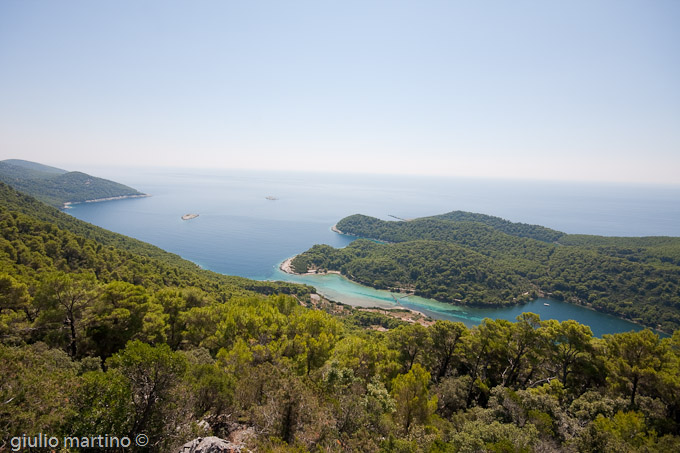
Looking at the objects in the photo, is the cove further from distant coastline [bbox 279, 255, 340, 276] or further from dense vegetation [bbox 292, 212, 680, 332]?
distant coastline [bbox 279, 255, 340, 276]

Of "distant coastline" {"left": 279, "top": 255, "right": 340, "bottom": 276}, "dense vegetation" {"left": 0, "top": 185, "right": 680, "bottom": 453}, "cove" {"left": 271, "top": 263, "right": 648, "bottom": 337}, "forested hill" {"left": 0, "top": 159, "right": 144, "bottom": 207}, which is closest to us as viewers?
"dense vegetation" {"left": 0, "top": 185, "right": 680, "bottom": 453}

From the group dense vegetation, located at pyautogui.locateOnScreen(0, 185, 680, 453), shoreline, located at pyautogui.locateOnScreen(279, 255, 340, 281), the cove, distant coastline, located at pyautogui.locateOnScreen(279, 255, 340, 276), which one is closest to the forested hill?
shoreline, located at pyautogui.locateOnScreen(279, 255, 340, 281)

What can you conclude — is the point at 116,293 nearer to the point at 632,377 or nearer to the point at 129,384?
the point at 129,384

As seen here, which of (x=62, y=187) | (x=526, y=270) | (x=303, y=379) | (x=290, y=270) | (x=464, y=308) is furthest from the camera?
(x=62, y=187)

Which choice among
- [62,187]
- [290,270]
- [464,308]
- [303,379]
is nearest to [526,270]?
[464,308]

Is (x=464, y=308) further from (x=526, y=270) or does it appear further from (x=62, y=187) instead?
(x=62, y=187)

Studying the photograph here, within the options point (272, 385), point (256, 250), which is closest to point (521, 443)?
point (272, 385)
